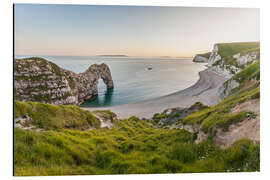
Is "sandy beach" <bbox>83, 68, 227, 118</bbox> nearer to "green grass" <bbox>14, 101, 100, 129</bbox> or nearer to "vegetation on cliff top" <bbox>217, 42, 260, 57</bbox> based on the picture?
"vegetation on cliff top" <bbox>217, 42, 260, 57</bbox>

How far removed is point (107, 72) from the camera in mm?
27953

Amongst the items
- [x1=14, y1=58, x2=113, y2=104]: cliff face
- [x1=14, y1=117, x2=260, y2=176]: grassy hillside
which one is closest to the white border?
[x1=14, y1=117, x2=260, y2=176]: grassy hillside

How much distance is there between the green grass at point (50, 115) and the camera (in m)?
4.12

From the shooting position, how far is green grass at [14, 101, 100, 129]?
412 cm

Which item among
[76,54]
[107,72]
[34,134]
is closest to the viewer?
[34,134]

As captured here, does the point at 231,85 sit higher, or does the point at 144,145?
the point at 231,85

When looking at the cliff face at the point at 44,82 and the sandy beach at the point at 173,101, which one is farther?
the sandy beach at the point at 173,101

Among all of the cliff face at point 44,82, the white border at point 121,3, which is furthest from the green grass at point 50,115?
the cliff face at point 44,82

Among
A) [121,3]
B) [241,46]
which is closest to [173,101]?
[241,46]

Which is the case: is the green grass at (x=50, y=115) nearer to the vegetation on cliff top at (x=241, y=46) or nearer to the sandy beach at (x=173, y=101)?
the vegetation on cliff top at (x=241, y=46)

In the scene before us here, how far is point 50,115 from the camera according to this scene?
4.80 metres
